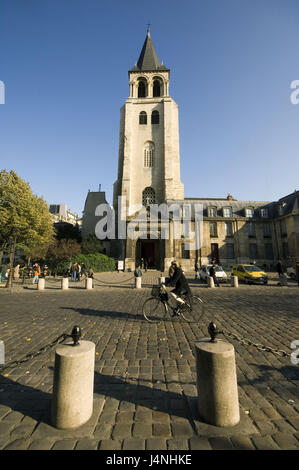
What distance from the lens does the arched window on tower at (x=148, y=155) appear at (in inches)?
1383

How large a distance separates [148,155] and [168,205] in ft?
36.3

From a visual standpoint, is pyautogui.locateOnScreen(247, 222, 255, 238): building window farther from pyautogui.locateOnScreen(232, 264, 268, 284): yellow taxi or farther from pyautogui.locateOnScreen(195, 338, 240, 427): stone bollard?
pyautogui.locateOnScreen(195, 338, 240, 427): stone bollard

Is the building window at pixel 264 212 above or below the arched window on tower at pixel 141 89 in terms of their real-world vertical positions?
below

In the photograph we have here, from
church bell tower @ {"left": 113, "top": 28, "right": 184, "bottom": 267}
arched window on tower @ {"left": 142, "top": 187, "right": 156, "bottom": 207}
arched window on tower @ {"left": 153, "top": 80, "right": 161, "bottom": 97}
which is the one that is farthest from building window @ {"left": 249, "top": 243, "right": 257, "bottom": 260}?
arched window on tower @ {"left": 153, "top": 80, "right": 161, "bottom": 97}

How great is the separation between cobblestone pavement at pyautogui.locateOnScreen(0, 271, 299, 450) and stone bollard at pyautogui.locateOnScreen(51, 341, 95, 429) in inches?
4.3

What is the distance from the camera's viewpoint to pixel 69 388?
2.19 m

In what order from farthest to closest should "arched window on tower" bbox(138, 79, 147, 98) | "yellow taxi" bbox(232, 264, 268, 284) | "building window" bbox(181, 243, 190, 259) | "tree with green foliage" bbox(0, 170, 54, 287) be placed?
1. "arched window on tower" bbox(138, 79, 147, 98)
2. "building window" bbox(181, 243, 190, 259)
3. "tree with green foliage" bbox(0, 170, 54, 287)
4. "yellow taxi" bbox(232, 264, 268, 284)

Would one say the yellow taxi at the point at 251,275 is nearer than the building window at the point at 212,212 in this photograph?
Yes

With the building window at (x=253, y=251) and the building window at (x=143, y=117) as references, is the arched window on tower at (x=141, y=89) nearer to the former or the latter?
the building window at (x=143, y=117)

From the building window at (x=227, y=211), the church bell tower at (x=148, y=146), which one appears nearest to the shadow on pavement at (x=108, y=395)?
the church bell tower at (x=148, y=146)

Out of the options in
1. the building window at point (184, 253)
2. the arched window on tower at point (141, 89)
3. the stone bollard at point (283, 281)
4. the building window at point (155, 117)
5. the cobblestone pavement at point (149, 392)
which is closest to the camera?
the cobblestone pavement at point (149, 392)

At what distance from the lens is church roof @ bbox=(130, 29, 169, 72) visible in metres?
37.9

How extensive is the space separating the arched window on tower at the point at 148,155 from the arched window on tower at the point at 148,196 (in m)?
4.24

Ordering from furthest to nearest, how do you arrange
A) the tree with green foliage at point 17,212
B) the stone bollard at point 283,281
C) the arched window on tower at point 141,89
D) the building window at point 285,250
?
the arched window on tower at point 141,89, the building window at point 285,250, the tree with green foliage at point 17,212, the stone bollard at point 283,281
